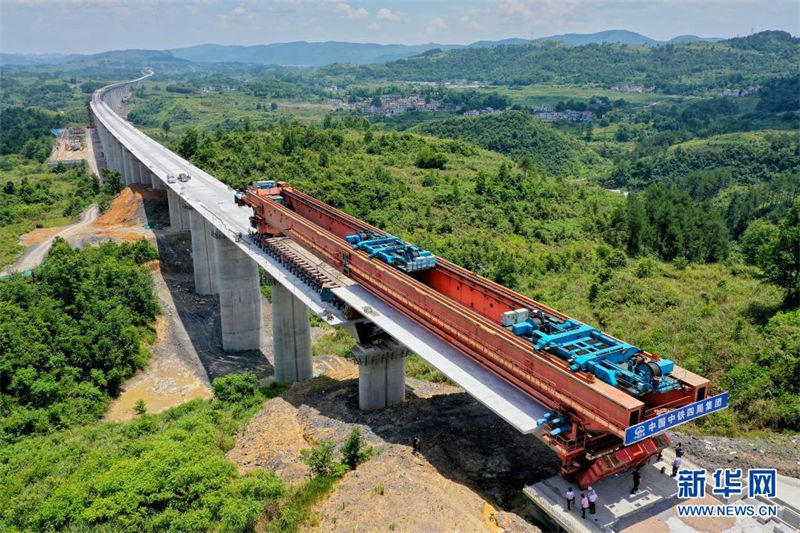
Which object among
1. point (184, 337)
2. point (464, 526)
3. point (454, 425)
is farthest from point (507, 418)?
point (184, 337)

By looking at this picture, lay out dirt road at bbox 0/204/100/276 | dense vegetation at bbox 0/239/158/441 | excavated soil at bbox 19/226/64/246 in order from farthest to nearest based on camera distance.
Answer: excavated soil at bbox 19/226/64/246
dirt road at bbox 0/204/100/276
dense vegetation at bbox 0/239/158/441

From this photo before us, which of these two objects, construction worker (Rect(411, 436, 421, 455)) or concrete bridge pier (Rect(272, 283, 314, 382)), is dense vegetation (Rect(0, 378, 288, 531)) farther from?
concrete bridge pier (Rect(272, 283, 314, 382))

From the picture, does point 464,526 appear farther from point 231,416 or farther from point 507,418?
point 231,416

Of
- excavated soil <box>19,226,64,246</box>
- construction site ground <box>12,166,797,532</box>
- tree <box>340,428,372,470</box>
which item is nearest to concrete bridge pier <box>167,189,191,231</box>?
excavated soil <box>19,226,64,246</box>

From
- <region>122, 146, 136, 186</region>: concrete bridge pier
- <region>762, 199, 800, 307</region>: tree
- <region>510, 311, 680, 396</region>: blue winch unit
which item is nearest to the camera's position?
<region>510, 311, 680, 396</region>: blue winch unit

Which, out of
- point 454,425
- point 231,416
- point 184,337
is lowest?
point 184,337

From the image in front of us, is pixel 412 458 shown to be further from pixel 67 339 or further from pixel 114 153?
pixel 114 153

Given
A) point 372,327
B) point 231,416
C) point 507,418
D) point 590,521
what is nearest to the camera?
point 590,521
